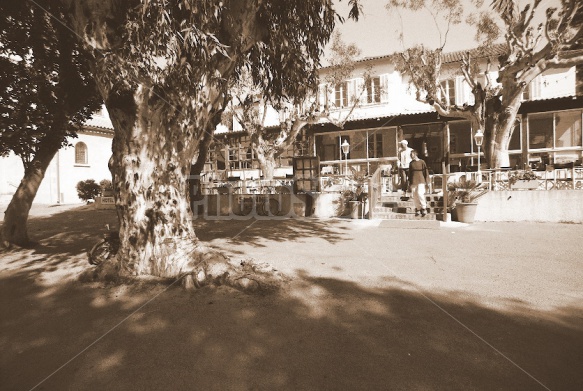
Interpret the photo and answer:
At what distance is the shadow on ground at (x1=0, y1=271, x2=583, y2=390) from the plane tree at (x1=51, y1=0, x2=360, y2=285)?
0.70 metres

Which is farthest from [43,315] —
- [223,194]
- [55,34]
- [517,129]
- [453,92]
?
[517,129]

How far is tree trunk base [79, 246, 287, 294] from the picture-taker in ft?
14.9

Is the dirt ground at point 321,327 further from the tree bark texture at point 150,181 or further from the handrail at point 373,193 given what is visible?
the handrail at point 373,193

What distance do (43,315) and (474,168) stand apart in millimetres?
20022

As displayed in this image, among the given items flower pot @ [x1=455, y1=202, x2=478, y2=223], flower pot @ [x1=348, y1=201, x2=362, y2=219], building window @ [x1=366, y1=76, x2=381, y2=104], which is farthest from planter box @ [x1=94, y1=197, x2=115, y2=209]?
building window @ [x1=366, y1=76, x2=381, y2=104]

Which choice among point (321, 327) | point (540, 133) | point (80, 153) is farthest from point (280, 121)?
point (540, 133)

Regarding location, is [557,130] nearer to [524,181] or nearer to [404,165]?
[524,181]

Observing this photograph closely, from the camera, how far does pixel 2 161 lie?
754 inches

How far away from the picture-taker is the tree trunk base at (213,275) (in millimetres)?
4551

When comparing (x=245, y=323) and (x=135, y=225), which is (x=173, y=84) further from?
(x=245, y=323)

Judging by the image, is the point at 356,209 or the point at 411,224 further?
the point at 356,209

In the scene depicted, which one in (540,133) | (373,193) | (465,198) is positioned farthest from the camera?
A: (540,133)

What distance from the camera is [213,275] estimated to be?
470 centimetres

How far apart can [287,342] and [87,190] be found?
73.5ft
